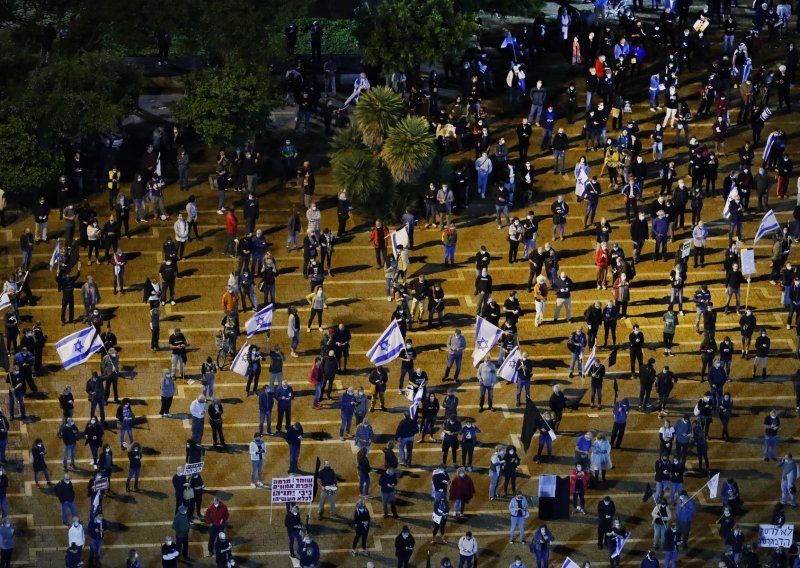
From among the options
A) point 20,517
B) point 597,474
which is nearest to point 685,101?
point 597,474

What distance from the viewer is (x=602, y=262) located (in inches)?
2393

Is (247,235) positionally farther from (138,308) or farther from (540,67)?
(540,67)

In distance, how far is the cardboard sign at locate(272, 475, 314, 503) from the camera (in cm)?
5012

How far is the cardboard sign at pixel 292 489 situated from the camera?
50.1 m

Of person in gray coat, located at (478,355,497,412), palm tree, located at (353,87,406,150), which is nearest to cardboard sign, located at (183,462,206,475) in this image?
person in gray coat, located at (478,355,497,412)

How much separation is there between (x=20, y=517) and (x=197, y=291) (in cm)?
1129

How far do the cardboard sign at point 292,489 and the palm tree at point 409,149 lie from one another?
51.6 feet

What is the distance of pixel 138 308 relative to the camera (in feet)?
199

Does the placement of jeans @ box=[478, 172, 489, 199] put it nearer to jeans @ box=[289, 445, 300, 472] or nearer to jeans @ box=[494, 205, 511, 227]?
jeans @ box=[494, 205, 511, 227]

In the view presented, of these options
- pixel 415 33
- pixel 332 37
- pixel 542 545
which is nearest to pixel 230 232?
pixel 415 33

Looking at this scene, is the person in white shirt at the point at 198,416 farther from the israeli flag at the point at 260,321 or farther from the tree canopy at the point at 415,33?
the tree canopy at the point at 415,33

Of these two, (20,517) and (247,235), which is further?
(247,235)

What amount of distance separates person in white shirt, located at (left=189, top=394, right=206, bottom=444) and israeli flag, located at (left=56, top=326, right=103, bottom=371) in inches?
122

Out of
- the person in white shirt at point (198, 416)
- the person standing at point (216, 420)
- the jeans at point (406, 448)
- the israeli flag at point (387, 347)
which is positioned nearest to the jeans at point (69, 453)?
the person in white shirt at point (198, 416)
